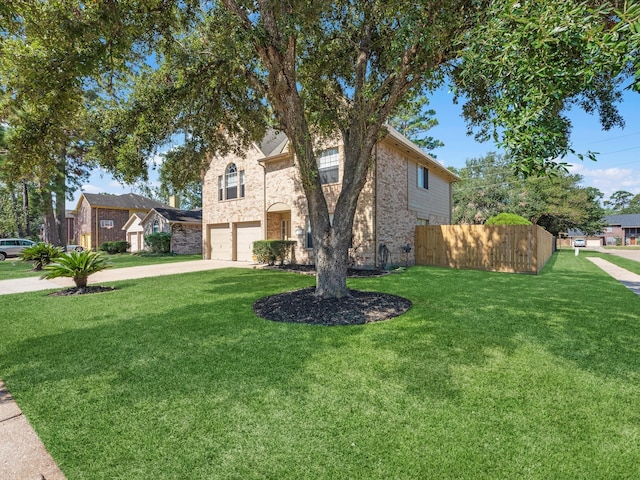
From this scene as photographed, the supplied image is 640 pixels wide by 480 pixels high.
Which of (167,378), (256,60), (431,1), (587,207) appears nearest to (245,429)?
(167,378)

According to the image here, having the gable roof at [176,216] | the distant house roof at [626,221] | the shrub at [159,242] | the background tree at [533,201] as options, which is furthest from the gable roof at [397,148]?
the distant house roof at [626,221]

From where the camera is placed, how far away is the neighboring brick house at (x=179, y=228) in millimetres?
25438

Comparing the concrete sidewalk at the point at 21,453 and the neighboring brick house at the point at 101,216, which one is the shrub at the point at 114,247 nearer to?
the neighboring brick house at the point at 101,216

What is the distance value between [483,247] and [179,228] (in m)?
22.2

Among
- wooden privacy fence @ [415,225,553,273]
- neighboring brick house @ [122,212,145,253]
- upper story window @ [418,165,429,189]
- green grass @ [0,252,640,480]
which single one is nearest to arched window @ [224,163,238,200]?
upper story window @ [418,165,429,189]

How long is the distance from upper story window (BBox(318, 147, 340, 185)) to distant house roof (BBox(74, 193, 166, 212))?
2978 cm

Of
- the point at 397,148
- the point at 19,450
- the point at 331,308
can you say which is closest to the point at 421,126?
the point at 397,148

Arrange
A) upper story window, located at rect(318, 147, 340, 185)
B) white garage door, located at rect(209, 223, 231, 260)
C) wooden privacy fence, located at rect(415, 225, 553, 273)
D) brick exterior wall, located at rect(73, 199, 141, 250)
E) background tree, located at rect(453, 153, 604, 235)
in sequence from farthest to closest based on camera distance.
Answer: brick exterior wall, located at rect(73, 199, 141, 250) < background tree, located at rect(453, 153, 604, 235) < white garage door, located at rect(209, 223, 231, 260) < upper story window, located at rect(318, 147, 340, 185) < wooden privacy fence, located at rect(415, 225, 553, 273)

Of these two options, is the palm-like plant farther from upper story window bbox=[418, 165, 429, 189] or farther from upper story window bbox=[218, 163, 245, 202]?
upper story window bbox=[418, 165, 429, 189]

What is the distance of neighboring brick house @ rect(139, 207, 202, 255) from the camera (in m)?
25.4

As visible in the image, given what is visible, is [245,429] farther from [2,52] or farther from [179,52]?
[179,52]

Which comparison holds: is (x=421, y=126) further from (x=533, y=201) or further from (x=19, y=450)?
(x=19, y=450)

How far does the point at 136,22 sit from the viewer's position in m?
6.65

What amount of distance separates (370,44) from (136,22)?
202 inches
